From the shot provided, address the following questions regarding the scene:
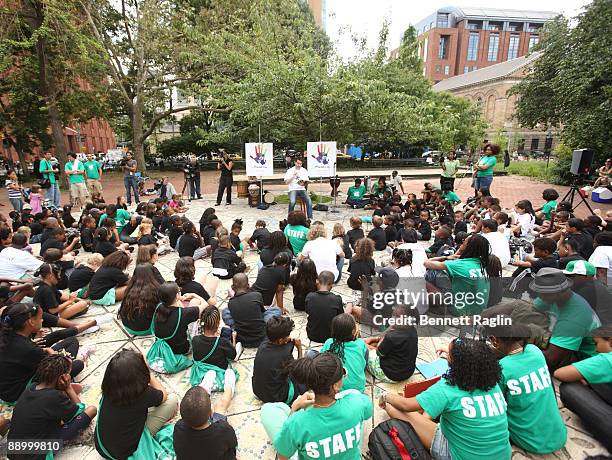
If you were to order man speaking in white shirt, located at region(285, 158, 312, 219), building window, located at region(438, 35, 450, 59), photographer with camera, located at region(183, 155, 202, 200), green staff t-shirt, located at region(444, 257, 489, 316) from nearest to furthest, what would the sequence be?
green staff t-shirt, located at region(444, 257, 489, 316), man speaking in white shirt, located at region(285, 158, 312, 219), photographer with camera, located at region(183, 155, 202, 200), building window, located at region(438, 35, 450, 59)

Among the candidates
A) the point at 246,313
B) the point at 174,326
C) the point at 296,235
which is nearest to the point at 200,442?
the point at 174,326

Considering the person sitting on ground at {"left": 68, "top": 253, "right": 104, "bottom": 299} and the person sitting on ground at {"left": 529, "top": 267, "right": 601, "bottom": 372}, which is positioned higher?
the person sitting on ground at {"left": 529, "top": 267, "right": 601, "bottom": 372}

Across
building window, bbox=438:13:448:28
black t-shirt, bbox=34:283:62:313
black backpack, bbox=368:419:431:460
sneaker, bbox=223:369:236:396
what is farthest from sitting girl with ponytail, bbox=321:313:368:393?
building window, bbox=438:13:448:28

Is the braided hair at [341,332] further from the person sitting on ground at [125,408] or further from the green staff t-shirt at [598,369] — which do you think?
the green staff t-shirt at [598,369]

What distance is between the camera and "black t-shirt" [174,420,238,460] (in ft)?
7.41

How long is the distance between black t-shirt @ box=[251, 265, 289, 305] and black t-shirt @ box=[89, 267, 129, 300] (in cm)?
203

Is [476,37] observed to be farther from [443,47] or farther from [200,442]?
[200,442]

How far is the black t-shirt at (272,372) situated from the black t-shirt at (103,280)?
2992 mm

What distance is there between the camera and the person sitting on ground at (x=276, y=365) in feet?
10.0

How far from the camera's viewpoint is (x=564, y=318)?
3275 millimetres

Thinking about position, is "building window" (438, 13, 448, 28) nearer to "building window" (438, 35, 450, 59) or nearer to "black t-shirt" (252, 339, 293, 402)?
"building window" (438, 35, 450, 59)

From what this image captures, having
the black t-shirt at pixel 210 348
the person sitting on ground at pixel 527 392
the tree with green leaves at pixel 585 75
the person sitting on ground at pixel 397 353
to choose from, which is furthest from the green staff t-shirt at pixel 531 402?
the tree with green leaves at pixel 585 75

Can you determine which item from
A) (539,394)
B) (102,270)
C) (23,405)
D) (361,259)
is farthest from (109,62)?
(539,394)

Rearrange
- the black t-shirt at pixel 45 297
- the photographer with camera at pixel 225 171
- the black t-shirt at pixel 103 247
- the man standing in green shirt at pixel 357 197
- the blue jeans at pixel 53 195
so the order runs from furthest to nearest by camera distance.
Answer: the man standing in green shirt at pixel 357 197 < the photographer with camera at pixel 225 171 < the blue jeans at pixel 53 195 < the black t-shirt at pixel 103 247 < the black t-shirt at pixel 45 297
